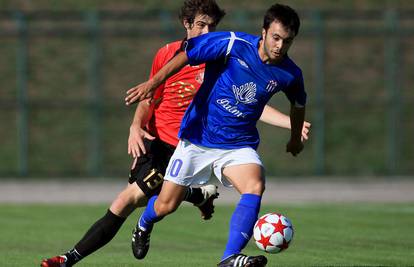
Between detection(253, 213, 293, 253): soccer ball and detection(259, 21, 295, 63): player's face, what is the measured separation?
3.98 feet

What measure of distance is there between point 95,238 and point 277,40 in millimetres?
2290

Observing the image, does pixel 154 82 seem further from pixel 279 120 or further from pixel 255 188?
pixel 279 120

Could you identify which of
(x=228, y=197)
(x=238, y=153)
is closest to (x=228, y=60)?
(x=238, y=153)

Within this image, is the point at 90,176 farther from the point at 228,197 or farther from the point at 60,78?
the point at 228,197

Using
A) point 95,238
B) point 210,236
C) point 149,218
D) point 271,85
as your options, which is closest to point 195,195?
point 149,218

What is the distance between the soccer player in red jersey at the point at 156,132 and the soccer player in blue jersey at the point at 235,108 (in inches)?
18.8

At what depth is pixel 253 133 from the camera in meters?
8.05

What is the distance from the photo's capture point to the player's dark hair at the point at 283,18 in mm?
7594

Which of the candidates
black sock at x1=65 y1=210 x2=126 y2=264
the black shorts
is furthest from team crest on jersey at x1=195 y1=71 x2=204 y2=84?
black sock at x1=65 y1=210 x2=126 y2=264

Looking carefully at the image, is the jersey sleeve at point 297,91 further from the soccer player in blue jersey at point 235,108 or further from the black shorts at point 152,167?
the black shorts at point 152,167

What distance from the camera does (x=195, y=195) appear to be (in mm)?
9227

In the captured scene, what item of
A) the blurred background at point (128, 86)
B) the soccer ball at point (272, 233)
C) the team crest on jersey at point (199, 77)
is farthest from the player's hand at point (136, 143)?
the blurred background at point (128, 86)

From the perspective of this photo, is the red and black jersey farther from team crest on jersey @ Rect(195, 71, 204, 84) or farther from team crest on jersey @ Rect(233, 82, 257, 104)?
team crest on jersey @ Rect(233, 82, 257, 104)

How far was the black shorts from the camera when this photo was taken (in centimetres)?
865
